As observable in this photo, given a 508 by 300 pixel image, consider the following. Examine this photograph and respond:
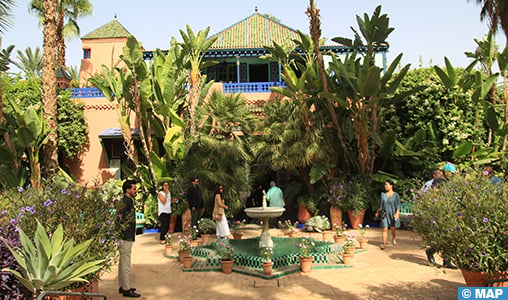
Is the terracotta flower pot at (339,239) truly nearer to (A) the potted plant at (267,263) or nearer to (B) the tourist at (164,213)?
(A) the potted plant at (267,263)

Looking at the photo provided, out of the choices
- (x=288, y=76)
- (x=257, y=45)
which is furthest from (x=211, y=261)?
(x=257, y=45)

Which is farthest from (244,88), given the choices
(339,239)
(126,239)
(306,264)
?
(126,239)

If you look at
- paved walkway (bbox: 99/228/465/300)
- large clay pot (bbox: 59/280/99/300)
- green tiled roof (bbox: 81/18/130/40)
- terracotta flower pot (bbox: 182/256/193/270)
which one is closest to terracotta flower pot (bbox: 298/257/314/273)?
paved walkway (bbox: 99/228/465/300)

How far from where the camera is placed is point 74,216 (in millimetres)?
4695

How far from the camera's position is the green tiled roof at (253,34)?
18906mm

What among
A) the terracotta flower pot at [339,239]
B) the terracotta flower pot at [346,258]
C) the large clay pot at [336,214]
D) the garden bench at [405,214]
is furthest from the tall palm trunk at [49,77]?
the garden bench at [405,214]

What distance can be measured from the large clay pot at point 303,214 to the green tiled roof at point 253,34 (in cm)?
783

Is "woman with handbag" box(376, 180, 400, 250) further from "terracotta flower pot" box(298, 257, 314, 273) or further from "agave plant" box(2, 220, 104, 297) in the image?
"agave plant" box(2, 220, 104, 297)

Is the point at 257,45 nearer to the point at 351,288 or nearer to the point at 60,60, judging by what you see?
the point at 60,60

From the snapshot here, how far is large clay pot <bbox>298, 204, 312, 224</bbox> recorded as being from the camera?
13094 millimetres

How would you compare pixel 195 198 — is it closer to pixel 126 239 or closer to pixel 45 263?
pixel 126 239

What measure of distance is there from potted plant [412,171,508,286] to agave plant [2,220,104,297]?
383 cm

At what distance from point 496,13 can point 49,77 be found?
597 inches

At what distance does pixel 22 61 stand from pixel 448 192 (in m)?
44.5
